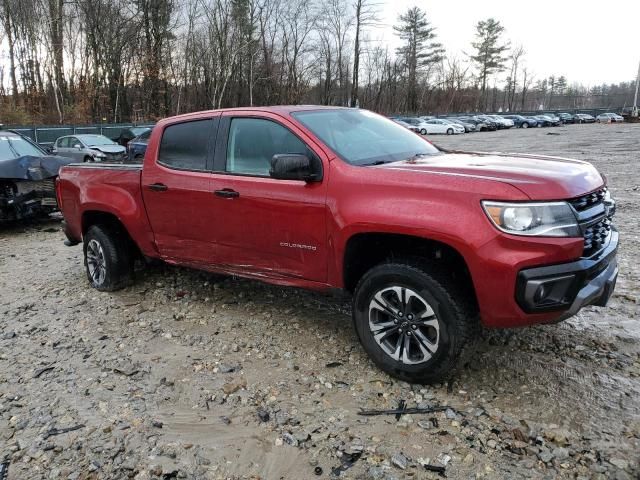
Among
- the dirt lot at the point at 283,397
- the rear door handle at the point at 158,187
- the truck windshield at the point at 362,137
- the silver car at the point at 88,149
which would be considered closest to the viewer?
the dirt lot at the point at 283,397

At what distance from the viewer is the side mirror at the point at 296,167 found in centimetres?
339

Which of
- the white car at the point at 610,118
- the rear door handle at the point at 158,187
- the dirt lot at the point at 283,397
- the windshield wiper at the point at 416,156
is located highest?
the white car at the point at 610,118

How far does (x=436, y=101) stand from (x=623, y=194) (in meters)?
69.1

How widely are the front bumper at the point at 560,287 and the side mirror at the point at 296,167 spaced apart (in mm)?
1488

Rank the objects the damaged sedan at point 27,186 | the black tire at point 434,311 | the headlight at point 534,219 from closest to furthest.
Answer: the headlight at point 534,219
the black tire at point 434,311
the damaged sedan at point 27,186

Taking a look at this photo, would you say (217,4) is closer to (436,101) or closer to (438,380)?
(436,101)

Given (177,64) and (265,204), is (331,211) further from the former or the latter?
(177,64)

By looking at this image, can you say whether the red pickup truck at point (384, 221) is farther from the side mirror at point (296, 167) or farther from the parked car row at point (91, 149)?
the parked car row at point (91, 149)

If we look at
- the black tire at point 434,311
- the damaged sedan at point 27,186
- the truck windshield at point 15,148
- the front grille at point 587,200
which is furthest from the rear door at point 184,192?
the truck windshield at point 15,148

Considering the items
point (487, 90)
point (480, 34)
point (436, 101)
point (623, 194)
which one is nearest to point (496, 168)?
point (623, 194)

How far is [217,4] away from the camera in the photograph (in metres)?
45.6

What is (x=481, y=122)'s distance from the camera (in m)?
49.7

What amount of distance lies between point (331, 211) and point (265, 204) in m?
0.60

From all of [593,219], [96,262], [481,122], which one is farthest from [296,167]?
[481,122]
